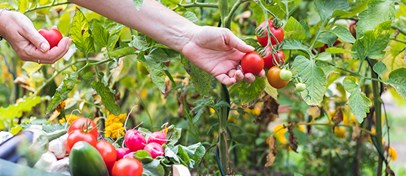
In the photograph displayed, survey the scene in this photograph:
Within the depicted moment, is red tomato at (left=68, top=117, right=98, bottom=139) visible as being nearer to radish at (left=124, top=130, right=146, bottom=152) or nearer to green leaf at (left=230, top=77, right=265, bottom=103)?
radish at (left=124, top=130, right=146, bottom=152)

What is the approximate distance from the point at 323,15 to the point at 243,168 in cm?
135

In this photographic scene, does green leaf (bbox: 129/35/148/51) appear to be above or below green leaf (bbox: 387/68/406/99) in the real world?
above

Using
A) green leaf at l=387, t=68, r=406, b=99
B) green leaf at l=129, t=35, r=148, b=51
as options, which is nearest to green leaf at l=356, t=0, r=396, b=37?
green leaf at l=387, t=68, r=406, b=99

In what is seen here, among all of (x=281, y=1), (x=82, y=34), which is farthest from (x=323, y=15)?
(x=82, y=34)

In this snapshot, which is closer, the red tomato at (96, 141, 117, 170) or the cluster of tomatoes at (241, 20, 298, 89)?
the red tomato at (96, 141, 117, 170)

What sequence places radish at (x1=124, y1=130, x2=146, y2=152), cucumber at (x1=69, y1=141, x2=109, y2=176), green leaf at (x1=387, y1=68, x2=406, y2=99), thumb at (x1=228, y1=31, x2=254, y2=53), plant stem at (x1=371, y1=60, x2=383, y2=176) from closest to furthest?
cucumber at (x1=69, y1=141, x2=109, y2=176), radish at (x1=124, y1=130, x2=146, y2=152), thumb at (x1=228, y1=31, x2=254, y2=53), green leaf at (x1=387, y1=68, x2=406, y2=99), plant stem at (x1=371, y1=60, x2=383, y2=176)

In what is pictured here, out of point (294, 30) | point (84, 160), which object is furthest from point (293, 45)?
point (84, 160)

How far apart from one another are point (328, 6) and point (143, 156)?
0.84 m

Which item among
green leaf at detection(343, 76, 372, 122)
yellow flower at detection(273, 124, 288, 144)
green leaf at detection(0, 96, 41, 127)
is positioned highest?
green leaf at detection(343, 76, 372, 122)

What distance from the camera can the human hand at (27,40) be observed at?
2021 millimetres

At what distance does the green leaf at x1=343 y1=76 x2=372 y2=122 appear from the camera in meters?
1.92

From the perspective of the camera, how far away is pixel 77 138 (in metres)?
1.54

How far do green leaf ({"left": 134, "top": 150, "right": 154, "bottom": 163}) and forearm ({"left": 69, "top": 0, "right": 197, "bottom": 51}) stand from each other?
1.74ft

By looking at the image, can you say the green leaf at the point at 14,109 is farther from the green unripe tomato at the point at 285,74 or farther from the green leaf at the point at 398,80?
the green leaf at the point at 398,80
